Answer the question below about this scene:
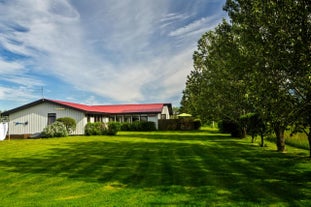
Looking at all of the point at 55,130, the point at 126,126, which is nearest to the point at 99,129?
the point at 55,130

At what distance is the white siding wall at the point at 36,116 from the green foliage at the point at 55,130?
2.66 m

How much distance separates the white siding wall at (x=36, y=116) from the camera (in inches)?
1226

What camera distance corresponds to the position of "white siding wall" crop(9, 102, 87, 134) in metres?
31.1

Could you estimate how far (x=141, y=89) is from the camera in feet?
142

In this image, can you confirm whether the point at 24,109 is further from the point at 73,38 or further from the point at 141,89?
the point at 141,89

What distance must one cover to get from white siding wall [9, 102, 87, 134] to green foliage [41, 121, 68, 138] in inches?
105

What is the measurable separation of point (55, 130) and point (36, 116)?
17.8ft

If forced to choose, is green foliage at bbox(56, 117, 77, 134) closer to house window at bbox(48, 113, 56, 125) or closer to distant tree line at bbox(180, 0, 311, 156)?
house window at bbox(48, 113, 56, 125)

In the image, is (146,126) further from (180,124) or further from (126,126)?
(180,124)

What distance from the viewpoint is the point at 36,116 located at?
31.5 m

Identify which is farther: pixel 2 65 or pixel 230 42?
pixel 2 65

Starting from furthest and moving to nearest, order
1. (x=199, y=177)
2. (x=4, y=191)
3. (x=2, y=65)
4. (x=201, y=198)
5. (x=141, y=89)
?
(x=141, y=89) < (x=2, y=65) < (x=199, y=177) < (x=4, y=191) < (x=201, y=198)

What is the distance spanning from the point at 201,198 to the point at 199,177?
226cm

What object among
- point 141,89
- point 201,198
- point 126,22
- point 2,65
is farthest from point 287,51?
point 141,89
